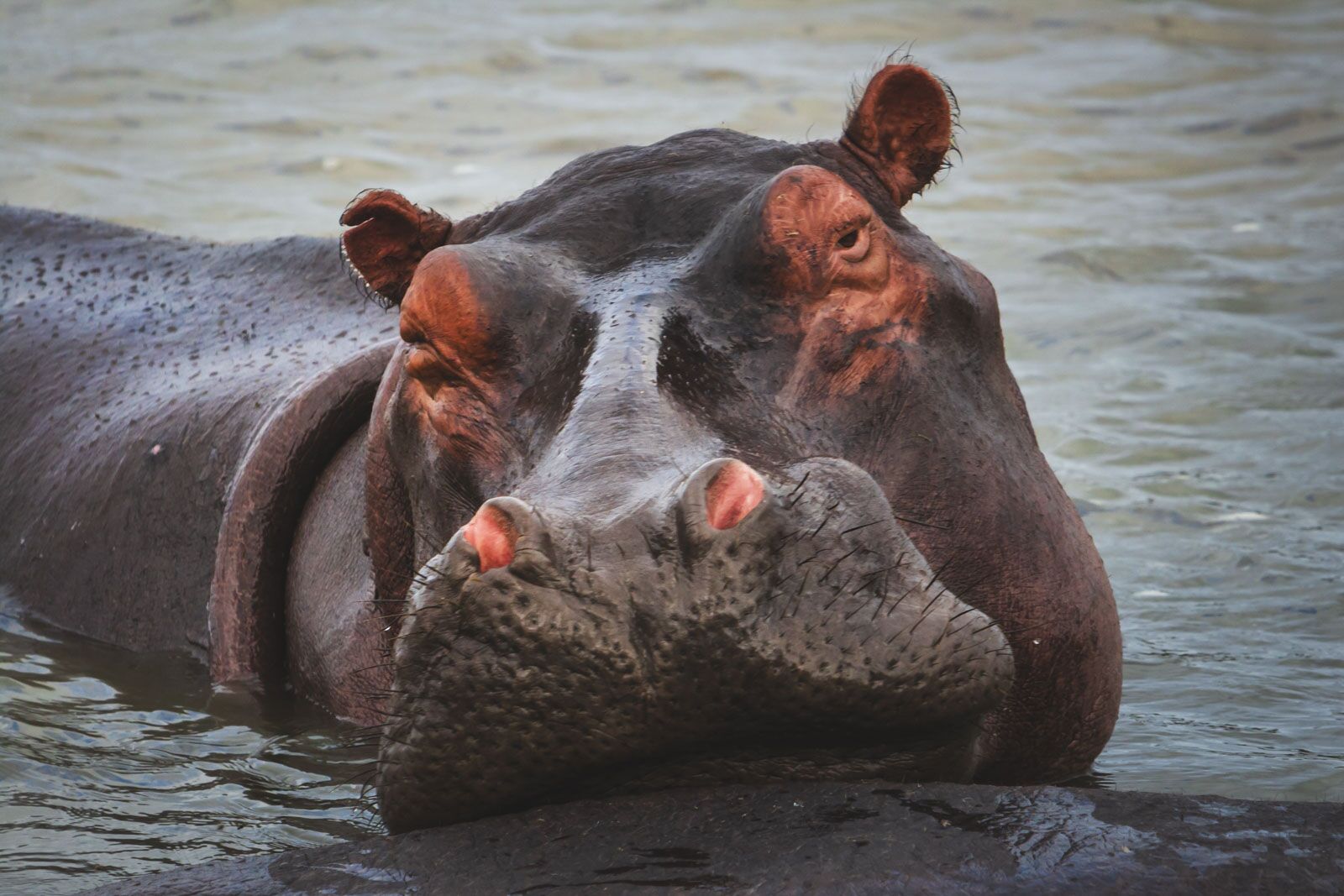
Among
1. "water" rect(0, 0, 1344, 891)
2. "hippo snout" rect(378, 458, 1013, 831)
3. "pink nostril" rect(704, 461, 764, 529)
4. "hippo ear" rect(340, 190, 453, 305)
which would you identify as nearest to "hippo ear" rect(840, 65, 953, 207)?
"hippo ear" rect(340, 190, 453, 305)

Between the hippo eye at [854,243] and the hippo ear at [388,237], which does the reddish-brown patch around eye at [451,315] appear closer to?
the hippo ear at [388,237]

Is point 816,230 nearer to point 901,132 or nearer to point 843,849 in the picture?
point 901,132

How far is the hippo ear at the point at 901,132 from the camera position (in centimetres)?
418

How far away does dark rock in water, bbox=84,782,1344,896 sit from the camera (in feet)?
8.65

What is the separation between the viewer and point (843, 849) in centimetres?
271

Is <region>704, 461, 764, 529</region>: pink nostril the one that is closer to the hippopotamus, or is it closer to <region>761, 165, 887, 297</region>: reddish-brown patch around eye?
the hippopotamus

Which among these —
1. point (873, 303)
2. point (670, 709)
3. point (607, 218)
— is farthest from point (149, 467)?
point (670, 709)

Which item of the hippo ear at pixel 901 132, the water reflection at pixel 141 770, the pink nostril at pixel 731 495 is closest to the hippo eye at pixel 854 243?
the hippo ear at pixel 901 132

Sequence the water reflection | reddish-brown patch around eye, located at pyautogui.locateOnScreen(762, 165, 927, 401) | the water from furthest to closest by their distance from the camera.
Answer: the water → the water reflection → reddish-brown patch around eye, located at pyautogui.locateOnScreen(762, 165, 927, 401)

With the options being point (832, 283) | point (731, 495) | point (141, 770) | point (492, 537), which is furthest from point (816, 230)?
point (141, 770)

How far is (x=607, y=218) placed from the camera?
3.87 meters

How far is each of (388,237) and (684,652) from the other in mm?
Answer: 1971

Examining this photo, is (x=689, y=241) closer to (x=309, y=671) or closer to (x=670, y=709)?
(x=670, y=709)

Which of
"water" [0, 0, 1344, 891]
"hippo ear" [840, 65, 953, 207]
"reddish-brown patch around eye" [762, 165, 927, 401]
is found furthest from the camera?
"water" [0, 0, 1344, 891]
